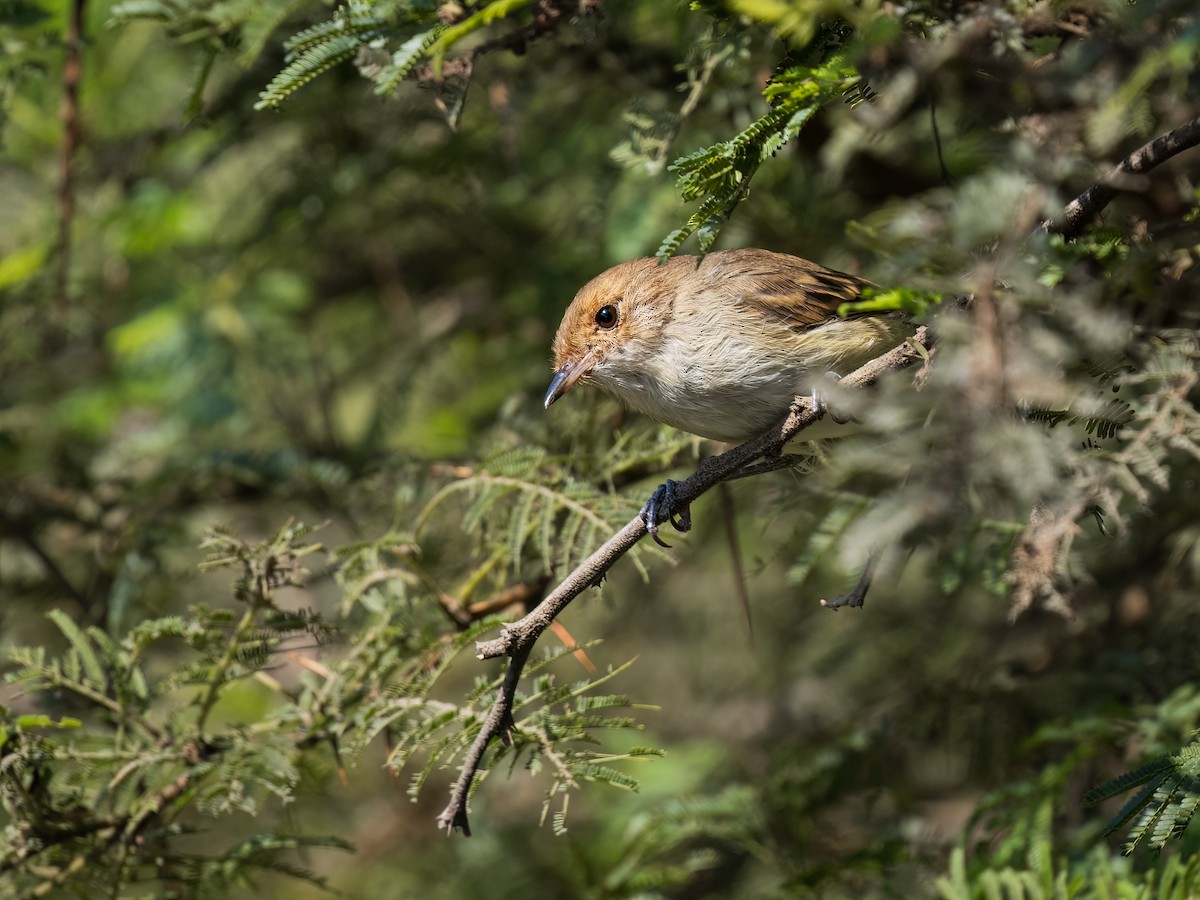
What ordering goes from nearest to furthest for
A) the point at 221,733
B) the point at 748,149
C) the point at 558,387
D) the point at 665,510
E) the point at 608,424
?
the point at 748,149 < the point at 665,510 < the point at 221,733 < the point at 558,387 < the point at 608,424

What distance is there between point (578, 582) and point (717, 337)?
0.91 m

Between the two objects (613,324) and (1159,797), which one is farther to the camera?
(613,324)

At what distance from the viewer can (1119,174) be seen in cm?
176

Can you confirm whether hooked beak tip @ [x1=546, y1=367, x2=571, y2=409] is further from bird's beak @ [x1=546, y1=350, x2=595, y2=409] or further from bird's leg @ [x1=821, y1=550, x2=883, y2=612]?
bird's leg @ [x1=821, y1=550, x2=883, y2=612]

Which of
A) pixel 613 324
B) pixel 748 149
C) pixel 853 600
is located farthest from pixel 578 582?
pixel 613 324

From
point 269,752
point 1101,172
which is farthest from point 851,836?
point 1101,172

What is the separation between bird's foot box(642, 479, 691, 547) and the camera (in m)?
2.25

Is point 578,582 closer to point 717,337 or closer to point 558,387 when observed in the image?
point 717,337

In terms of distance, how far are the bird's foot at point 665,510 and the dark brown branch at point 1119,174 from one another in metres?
0.87

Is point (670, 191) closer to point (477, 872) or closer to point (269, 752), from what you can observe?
point (269, 752)

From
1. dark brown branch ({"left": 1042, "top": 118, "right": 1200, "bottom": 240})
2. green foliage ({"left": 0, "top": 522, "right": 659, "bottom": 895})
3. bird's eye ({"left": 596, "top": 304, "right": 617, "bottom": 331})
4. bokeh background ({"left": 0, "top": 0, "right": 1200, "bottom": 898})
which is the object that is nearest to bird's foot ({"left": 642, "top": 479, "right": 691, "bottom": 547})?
bokeh background ({"left": 0, "top": 0, "right": 1200, "bottom": 898})

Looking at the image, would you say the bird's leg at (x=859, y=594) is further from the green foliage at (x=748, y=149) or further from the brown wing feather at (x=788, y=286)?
the brown wing feather at (x=788, y=286)

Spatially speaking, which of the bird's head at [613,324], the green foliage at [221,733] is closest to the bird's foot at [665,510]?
the green foliage at [221,733]

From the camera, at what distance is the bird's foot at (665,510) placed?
2.25 metres
